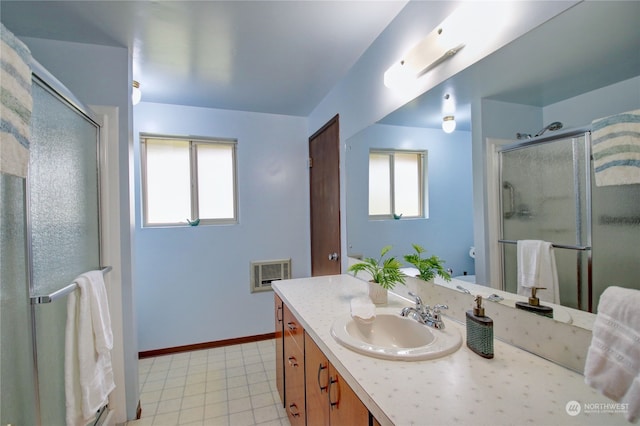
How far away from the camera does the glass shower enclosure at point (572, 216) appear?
0.72 m

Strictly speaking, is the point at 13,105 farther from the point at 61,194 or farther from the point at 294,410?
the point at 294,410

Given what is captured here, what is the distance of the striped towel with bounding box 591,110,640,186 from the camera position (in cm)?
67

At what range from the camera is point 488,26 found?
1.04 meters

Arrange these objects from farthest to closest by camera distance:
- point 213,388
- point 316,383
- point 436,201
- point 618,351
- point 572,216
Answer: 1. point 213,388
2. point 436,201
3. point 316,383
4. point 572,216
5. point 618,351

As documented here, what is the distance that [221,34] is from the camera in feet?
→ 5.48

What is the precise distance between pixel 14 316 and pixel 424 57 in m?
1.91

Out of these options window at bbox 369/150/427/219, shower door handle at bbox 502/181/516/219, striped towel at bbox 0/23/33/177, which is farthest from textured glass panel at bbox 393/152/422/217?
striped towel at bbox 0/23/33/177

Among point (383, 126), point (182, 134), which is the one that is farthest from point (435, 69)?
point (182, 134)

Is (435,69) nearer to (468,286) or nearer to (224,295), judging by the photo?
(468,286)

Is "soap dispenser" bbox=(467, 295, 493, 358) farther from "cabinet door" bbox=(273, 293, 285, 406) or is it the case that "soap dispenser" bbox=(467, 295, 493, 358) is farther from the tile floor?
the tile floor

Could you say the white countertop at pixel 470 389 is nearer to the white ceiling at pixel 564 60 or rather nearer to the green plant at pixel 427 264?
the green plant at pixel 427 264

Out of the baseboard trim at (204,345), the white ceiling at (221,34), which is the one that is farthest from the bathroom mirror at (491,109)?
the baseboard trim at (204,345)

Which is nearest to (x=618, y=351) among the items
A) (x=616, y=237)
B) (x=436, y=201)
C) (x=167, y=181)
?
(x=616, y=237)

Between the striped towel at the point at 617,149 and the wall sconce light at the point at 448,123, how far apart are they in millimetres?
542
